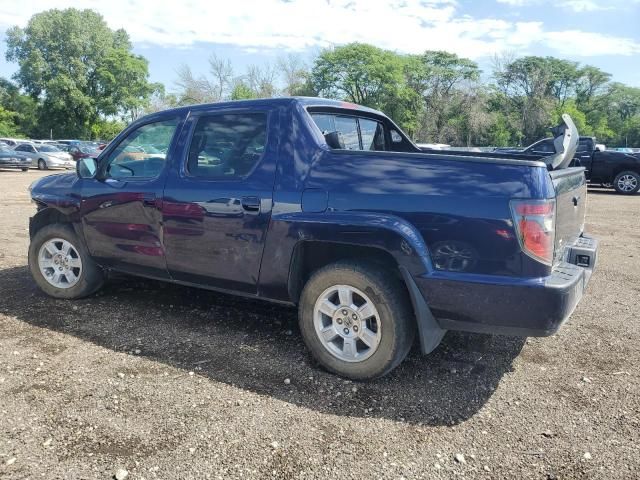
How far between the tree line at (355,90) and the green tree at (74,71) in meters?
0.11

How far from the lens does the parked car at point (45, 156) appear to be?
2911 centimetres

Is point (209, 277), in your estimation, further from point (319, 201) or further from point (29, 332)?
point (29, 332)

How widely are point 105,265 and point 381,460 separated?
3.27 m

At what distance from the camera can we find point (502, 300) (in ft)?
9.95

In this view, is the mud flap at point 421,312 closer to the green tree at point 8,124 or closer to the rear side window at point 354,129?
the rear side window at point 354,129

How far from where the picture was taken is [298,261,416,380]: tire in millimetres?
3309

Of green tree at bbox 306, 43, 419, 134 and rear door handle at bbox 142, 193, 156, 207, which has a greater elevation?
green tree at bbox 306, 43, 419, 134

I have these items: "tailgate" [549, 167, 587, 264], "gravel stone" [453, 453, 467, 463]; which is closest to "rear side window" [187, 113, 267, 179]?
"tailgate" [549, 167, 587, 264]

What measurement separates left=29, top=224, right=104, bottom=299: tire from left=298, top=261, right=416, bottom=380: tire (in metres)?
2.44

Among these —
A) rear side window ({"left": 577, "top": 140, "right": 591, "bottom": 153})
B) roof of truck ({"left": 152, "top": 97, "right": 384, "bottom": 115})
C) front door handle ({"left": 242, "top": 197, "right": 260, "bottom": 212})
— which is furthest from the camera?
rear side window ({"left": 577, "top": 140, "right": 591, "bottom": 153})

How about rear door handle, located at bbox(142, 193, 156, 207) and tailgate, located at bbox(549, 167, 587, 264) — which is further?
rear door handle, located at bbox(142, 193, 156, 207)

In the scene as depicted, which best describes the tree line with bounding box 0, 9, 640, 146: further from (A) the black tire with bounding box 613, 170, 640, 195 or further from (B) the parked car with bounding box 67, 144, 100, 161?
(A) the black tire with bounding box 613, 170, 640, 195

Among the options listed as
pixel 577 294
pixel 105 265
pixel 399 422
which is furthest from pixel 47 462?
pixel 577 294

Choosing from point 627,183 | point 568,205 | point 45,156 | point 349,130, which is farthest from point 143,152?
point 45,156
